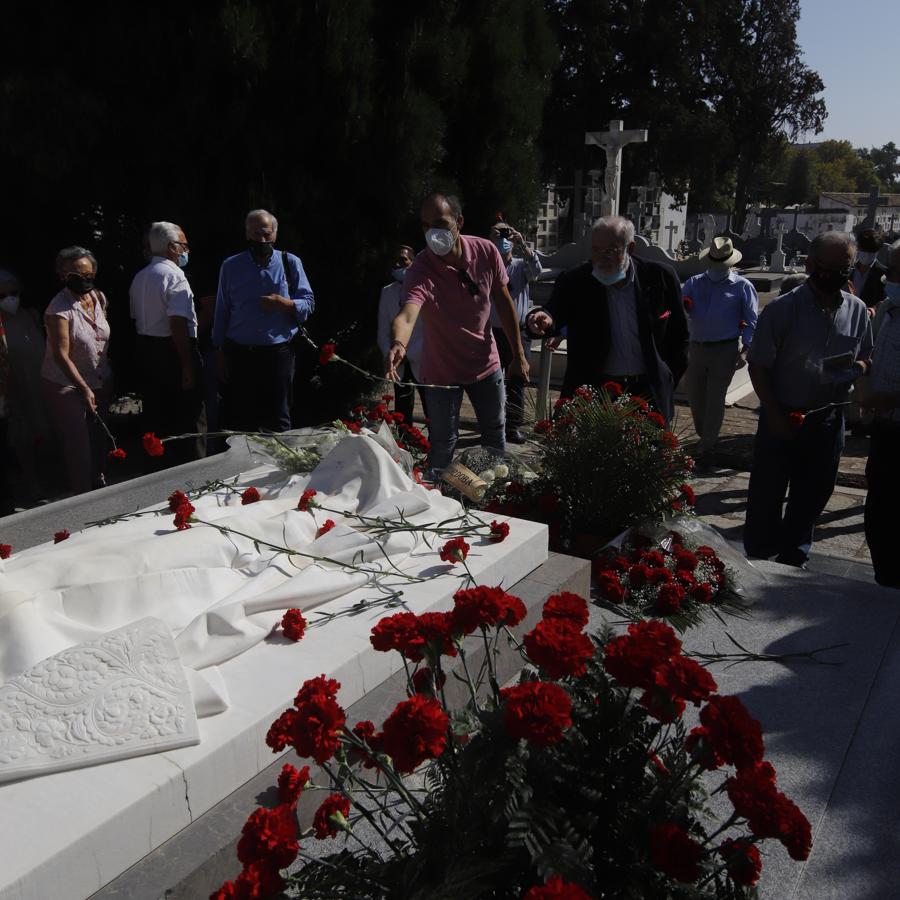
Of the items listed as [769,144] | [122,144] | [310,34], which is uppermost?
[769,144]

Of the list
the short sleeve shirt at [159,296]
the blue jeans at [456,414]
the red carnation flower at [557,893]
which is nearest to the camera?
the red carnation flower at [557,893]

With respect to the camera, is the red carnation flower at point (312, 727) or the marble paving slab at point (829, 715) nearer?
the red carnation flower at point (312, 727)

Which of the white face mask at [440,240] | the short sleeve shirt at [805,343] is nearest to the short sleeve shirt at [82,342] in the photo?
the white face mask at [440,240]

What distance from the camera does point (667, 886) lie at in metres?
1.40

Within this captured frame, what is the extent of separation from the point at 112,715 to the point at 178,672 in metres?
0.18

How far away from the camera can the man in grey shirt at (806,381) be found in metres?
3.91

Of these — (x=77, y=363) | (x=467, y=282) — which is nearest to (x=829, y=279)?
(x=467, y=282)

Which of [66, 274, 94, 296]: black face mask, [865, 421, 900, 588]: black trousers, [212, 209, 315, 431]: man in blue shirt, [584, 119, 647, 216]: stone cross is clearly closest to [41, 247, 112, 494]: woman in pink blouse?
[66, 274, 94, 296]: black face mask

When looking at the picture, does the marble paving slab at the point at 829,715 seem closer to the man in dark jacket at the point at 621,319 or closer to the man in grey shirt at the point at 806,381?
the man in grey shirt at the point at 806,381

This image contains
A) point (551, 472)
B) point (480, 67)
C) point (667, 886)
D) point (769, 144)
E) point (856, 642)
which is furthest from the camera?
point (769, 144)

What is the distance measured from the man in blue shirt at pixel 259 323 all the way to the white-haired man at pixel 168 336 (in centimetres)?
21

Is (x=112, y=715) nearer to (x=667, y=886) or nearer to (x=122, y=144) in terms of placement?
(x=667, y=886)

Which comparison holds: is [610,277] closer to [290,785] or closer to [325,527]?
[325,527]

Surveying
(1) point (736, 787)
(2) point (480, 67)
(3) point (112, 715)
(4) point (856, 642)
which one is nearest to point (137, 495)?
(3) point (112, 715)
